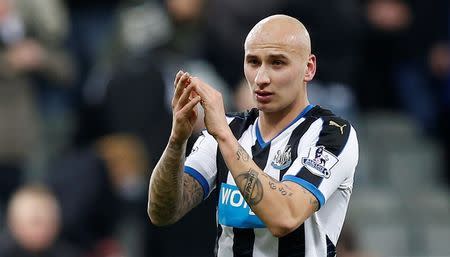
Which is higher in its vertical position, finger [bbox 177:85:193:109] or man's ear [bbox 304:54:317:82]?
man's ear [bbox 304:54:317:82]

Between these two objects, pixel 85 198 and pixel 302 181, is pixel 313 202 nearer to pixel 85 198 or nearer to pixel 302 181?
pixel 302 181

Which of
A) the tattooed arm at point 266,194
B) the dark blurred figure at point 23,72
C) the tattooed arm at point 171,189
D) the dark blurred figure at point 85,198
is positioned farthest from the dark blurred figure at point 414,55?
the tattooed arm at point 266,194

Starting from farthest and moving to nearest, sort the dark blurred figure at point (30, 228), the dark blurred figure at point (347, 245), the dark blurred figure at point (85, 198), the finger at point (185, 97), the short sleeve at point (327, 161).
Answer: the dark blurred figure at point (85, 198), the dark blurred figure at point (30, 228), the dark blurred figure at point (347, 245), the short sleeve at point (327, 161), the finger at point (185, 97)

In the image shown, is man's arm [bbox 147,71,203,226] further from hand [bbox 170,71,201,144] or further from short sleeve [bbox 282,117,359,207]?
short sleeve [bbox 282,117,359,207]

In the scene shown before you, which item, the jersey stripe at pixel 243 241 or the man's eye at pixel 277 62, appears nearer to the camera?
the man's eye at pixel 277 62

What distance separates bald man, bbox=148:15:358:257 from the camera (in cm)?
532

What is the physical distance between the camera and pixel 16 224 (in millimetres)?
10523

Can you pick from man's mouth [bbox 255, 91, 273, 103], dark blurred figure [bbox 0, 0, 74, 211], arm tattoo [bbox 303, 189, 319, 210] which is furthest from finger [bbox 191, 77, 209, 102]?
dark blurred figure [bbox 0, 0, 74, 211]

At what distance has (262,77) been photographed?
17.8 ft

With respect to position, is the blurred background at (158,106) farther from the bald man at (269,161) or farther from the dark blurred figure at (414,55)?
the bald man at (269,161)

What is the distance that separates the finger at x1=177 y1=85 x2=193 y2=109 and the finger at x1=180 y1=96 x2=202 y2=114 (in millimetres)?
19

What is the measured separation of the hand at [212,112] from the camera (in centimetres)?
→ 532

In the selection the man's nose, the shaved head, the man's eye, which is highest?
the shaved head

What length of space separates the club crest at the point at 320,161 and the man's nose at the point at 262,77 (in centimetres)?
37
